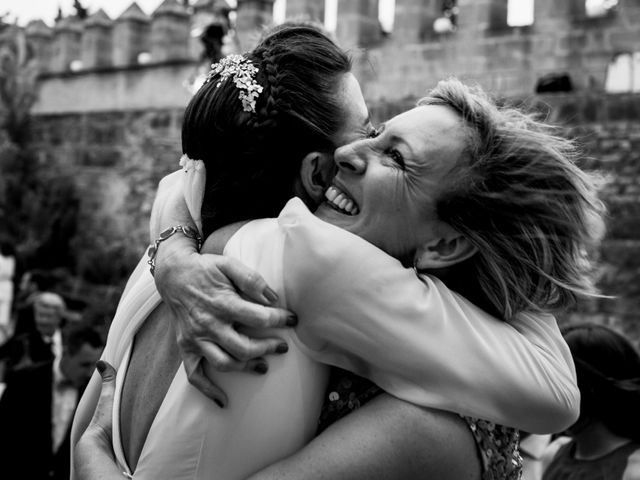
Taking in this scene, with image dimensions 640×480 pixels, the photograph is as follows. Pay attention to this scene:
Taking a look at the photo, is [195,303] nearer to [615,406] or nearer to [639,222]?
[615,406]

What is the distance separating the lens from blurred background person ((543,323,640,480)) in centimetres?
363

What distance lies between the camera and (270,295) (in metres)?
1.86

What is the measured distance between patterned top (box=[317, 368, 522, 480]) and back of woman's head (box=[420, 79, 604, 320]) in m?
0.23

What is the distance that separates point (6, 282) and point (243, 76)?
841 cm

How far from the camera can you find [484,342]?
1868 millimetres

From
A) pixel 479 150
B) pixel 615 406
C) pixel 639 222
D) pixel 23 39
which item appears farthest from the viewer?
A: pixel 23 39

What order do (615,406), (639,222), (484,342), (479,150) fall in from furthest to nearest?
(639,222), (615,406), (479,150), (484,342)

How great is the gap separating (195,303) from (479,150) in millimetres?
637

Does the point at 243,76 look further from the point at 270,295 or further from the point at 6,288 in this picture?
the point at 6,288

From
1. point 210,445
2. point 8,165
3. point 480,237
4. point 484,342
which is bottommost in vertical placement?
point 8,165

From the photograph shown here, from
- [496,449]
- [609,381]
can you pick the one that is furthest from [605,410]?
[496,449]

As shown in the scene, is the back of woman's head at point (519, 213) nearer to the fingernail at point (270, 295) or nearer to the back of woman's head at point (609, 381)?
the fingernail at point (270, 295)

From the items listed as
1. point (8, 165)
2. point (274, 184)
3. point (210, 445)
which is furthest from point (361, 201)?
point (8, 165)

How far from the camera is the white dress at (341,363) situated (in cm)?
183
